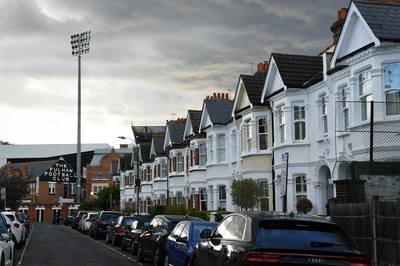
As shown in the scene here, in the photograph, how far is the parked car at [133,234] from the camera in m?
23.4

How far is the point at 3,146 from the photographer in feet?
461

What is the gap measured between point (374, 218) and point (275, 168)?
14890 mm

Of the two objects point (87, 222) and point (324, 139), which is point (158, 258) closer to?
point (324, 139)

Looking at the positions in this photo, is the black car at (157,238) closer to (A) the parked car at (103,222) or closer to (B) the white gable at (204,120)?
(A) the parked car at (103,222)

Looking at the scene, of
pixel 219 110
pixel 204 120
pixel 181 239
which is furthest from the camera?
pixel 204 120

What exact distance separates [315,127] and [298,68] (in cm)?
381

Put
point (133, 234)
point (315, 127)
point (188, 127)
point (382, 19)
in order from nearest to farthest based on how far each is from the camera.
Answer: point (382, 19), point (133, 234), point (315, 127), point (188, 127)

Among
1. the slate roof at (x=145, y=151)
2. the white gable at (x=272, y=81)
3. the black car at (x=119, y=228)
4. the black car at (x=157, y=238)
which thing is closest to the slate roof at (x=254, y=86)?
the white gable at (x=272, y=81)

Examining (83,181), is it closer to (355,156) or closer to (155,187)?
(155,187)

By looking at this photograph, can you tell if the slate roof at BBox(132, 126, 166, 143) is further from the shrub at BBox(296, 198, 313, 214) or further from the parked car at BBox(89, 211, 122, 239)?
the shrub at BBox(296, 198, 313, 214)

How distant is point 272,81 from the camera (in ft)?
96.3

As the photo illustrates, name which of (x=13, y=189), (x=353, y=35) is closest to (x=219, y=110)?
(x=353, y=35)

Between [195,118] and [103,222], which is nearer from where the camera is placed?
[103,222]

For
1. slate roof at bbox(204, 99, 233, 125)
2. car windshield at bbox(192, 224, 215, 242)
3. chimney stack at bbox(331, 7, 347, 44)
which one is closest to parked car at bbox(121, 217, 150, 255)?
car windshield at bbox(192, 224, 215, 242)
